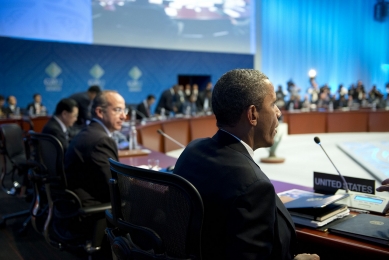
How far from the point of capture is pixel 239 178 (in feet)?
3.20

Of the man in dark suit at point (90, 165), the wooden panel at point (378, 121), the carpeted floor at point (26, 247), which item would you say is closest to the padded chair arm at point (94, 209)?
the man in dark suit at point (90, 165)

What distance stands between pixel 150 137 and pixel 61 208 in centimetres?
382

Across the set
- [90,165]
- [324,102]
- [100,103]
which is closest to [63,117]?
[100,103]

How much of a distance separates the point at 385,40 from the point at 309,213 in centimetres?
1867

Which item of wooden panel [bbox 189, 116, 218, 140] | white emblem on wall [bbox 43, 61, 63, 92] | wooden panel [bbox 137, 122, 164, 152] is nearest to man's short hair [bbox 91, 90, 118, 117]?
wooden panel [bbox 137, 122, 164, 152]

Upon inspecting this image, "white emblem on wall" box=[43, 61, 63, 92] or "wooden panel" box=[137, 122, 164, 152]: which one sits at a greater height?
"white emblem on wall" box=[43, 61, 63, 92]

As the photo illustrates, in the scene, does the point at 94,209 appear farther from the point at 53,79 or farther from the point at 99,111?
the point at 53,79

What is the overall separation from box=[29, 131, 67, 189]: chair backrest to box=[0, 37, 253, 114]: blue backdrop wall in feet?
24.6

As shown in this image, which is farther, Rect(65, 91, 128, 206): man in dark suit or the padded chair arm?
Rect(65, 91, 128, 206): man in dark suit

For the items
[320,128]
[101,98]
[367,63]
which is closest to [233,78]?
[101,98]

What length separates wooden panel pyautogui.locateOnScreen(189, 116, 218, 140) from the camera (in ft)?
24.4

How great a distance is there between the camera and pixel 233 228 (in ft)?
3.12

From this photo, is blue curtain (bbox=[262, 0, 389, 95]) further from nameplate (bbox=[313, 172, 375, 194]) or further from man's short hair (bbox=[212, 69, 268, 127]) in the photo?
man's short hair (bbox=[212, 69, 268, 127])

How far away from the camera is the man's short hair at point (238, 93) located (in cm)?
112
